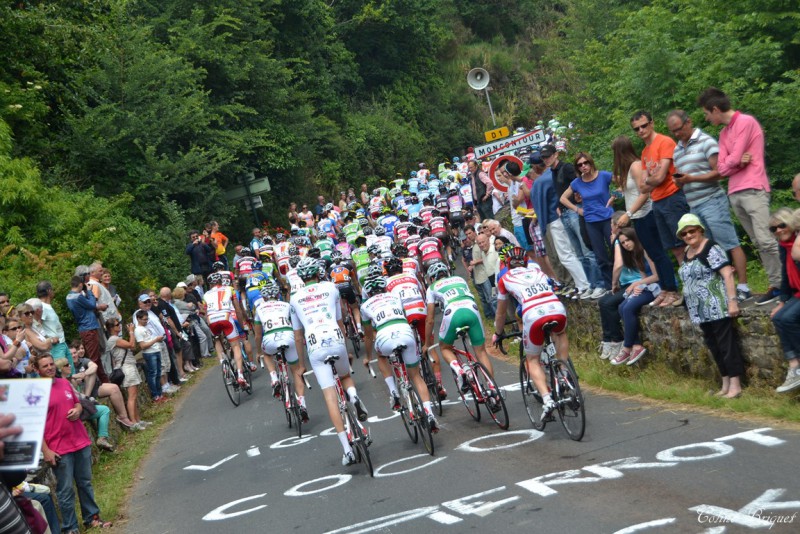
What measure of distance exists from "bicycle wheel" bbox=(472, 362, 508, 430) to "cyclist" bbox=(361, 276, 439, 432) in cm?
63

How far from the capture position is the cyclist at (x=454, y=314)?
12234 mm

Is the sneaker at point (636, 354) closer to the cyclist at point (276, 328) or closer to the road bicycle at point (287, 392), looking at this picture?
the road bicycle at point (287, 392)

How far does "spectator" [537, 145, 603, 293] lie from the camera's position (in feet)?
50.1

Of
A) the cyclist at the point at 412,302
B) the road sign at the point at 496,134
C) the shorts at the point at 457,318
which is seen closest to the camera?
the shorts at the point at 457,318

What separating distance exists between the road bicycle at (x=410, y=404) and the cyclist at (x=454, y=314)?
2.15 ft

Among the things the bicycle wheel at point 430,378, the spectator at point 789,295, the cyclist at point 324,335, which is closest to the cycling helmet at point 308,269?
the cyclist at point 324,335

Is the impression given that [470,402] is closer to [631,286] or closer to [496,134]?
[631,286]

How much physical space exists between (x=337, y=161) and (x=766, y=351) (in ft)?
149

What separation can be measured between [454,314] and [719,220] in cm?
322

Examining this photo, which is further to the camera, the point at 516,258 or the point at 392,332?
the point at 392,332

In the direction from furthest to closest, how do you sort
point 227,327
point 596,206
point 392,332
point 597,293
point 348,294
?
point 348,294 < point 227,327 < point 597,293 < point 596,206 < point 392,332

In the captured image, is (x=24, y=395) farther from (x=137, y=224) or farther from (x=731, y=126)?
(x=137, y=224)

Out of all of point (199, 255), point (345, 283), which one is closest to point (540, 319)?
point (345, 283)

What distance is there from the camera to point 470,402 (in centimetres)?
1327
